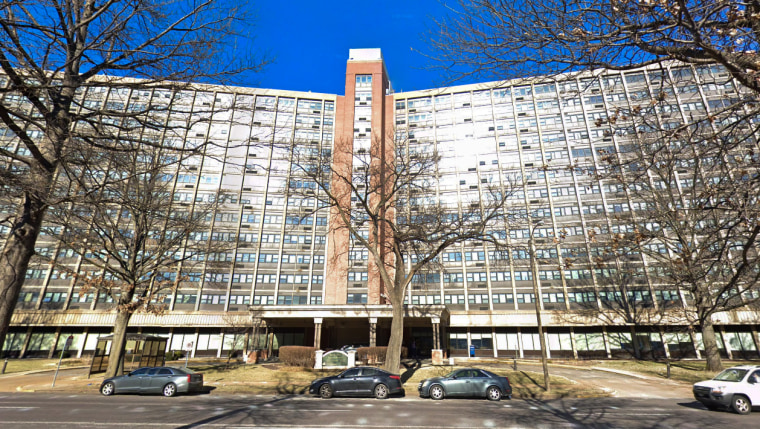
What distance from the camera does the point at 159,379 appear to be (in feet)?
54.2

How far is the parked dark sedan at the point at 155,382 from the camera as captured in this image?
1648cm

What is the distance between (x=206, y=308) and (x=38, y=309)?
17.7 metres

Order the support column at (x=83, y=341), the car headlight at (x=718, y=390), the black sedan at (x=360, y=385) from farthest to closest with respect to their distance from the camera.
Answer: the support column at (x=83, y=341)
the black sedan at (x=360, y=385)
the car headlight at (x=718, y=390)

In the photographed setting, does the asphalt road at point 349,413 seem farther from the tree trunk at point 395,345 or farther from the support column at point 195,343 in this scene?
the support column at point 195,343

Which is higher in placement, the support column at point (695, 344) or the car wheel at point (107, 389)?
the support column at point (695, 344)

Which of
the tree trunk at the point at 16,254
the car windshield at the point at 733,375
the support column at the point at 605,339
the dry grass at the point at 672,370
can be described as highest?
the tree trunk at the point at 16,254

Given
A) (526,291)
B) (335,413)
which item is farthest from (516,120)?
(335,413)

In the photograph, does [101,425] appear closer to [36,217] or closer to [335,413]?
[335,413]

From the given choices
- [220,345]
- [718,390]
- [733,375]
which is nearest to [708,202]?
[718,390]

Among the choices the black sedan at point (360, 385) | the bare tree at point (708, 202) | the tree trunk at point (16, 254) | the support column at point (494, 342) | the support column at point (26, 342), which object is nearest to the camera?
Answer: the tree trunk at point (16, 254)

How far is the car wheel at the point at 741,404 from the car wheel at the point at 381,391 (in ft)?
39.7

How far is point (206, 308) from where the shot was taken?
44.8 metres

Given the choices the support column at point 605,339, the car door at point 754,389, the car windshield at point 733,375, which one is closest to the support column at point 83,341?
the car windshield at point 733,375

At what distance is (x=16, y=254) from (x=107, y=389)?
1552 cm
